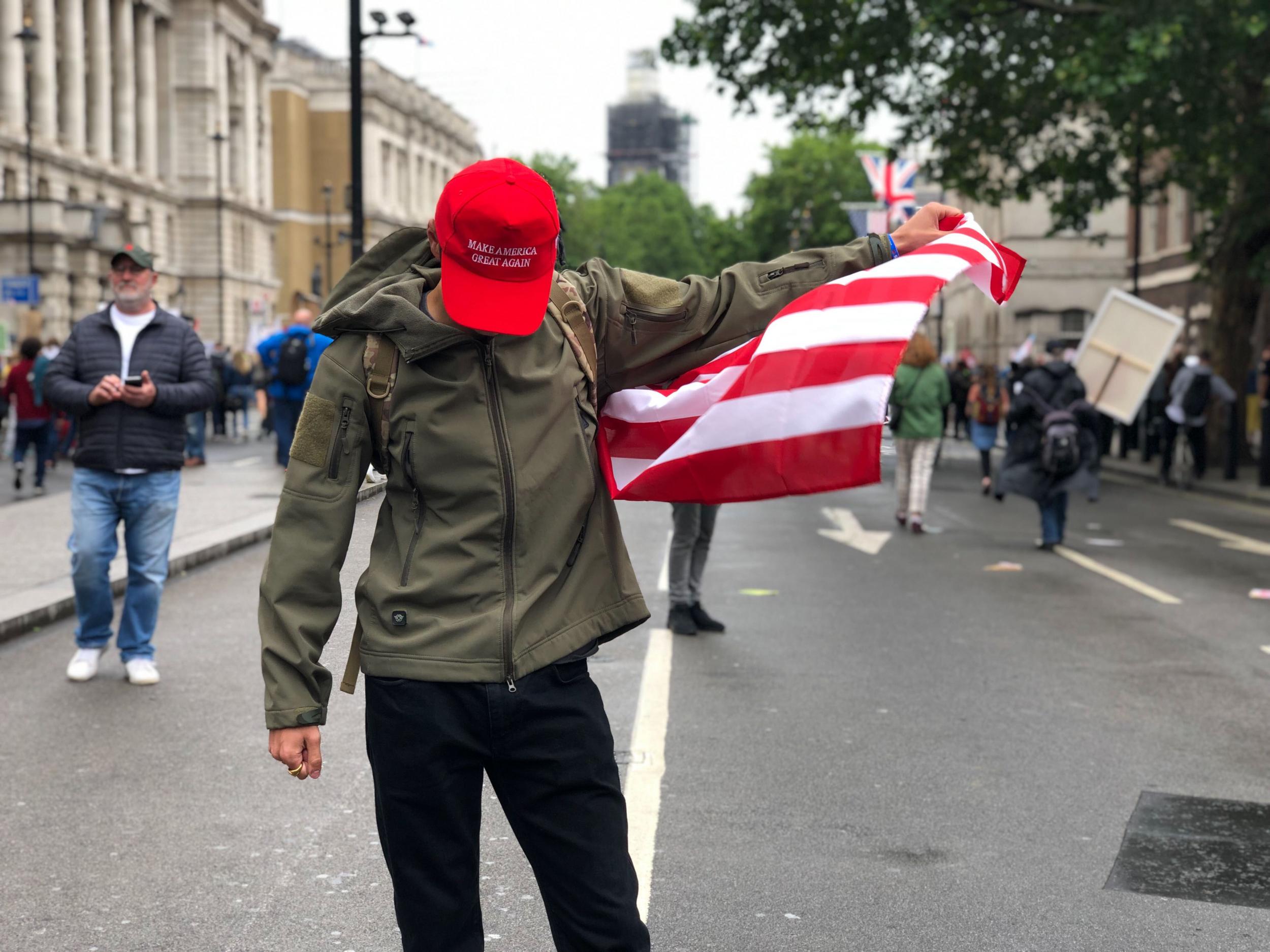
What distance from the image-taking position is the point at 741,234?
3214 inches

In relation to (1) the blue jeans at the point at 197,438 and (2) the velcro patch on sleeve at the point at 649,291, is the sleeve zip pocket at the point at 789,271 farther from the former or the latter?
(1) the blue jeans at the point at 197,438

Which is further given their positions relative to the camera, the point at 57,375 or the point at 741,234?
the point at 741,234

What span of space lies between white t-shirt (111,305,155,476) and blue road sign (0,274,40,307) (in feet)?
76.3

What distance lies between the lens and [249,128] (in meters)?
85.0

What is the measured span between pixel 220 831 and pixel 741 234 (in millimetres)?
78051

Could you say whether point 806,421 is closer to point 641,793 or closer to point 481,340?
point 481,340

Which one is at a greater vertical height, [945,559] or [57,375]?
[57,375]

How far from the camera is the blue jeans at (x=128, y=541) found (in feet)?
23.9

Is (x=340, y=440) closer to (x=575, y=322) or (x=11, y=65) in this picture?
(x=575, y=322)

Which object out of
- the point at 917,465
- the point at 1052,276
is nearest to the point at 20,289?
the point at 917,465

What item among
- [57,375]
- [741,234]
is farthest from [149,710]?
[741,234]

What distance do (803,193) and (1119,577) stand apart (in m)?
69.0

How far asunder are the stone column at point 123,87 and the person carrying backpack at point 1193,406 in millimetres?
59628

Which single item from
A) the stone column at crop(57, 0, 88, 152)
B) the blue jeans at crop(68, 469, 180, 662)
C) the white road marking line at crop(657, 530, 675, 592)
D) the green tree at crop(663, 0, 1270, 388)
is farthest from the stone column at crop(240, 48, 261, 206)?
the blue jeans at crop(68, 469, 180, 662)
